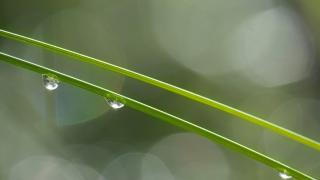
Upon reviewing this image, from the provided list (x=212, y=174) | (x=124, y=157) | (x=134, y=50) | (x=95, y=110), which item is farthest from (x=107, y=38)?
(x=212, y=174)

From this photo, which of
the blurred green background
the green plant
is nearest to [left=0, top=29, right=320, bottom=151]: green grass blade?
the green plant

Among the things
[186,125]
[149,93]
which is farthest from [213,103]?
[149,93]

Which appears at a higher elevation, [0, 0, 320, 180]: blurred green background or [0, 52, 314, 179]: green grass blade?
[0, 52, 314, 179]: green grass blade

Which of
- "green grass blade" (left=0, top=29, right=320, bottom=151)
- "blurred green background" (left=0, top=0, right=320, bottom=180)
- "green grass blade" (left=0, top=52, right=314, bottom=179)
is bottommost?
"blurred green background" (left=0, top=0, right=320, bottom=180)

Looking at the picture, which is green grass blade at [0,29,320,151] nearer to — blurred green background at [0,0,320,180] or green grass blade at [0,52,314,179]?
green grass blade at [0,52,314,179]

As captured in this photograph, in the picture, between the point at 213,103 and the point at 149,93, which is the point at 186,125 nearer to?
the point at 213,103

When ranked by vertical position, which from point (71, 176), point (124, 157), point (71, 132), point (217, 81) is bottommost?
point (71, 176)

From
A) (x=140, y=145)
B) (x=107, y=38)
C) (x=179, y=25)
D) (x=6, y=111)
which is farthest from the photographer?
(x=179, y=25)

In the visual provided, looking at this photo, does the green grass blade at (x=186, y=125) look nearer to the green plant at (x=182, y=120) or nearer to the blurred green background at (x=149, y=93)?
the green plant at (x=182, y=120)

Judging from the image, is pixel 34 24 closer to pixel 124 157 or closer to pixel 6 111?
pixel 6 111
